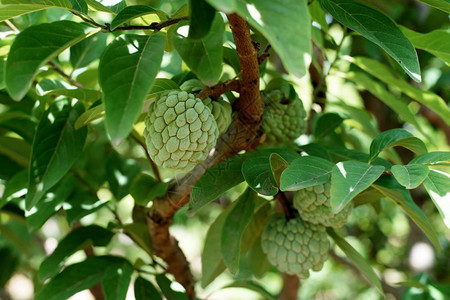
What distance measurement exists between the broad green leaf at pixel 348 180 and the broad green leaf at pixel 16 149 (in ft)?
3.33

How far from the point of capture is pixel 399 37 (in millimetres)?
995

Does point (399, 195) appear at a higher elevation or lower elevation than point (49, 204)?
higher

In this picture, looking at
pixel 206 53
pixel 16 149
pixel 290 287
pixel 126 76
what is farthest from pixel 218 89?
pixel 290 287

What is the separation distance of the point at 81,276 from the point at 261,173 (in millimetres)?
601

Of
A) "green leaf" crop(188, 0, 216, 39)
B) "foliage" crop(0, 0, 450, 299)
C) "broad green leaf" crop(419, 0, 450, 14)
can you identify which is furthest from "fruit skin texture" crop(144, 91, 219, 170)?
"broad green leaf" crop(419, 0, 450, 14)

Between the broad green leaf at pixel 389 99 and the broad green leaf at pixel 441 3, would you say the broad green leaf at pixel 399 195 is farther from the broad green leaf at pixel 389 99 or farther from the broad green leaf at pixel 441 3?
the broad green leaf at pixel 389 99

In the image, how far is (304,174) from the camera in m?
0.96

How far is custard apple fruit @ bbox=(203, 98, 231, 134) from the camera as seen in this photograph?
1086mm

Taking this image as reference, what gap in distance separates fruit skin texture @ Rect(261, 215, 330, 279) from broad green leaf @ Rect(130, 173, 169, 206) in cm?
29

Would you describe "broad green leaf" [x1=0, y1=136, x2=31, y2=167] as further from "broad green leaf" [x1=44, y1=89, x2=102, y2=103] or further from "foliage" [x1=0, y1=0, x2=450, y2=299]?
"broad green leaf" [x1=44, y1=89, x2=102, y2=103]

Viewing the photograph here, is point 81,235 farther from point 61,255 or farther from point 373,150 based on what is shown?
point 373,150

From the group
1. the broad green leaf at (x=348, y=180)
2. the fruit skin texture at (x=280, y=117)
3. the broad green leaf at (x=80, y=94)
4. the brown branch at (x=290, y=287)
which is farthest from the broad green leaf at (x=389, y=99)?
the brown branch at (x=290, y=287)

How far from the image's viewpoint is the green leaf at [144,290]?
1473 mm

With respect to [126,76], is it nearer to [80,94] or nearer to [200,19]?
[200,19]
